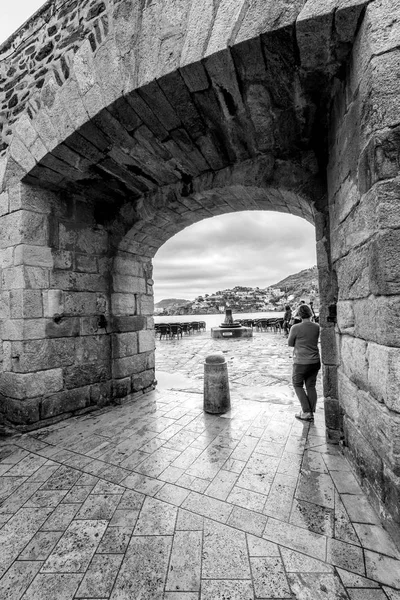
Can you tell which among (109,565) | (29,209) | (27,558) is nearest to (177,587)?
(109,565)

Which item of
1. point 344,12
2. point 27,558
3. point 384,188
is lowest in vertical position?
point 27,558

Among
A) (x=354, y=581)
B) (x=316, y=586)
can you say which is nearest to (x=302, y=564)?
(x=316, y=586)

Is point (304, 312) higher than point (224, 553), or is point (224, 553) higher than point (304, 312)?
point (304, 312)

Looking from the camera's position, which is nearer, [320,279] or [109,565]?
[109,565]

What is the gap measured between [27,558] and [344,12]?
12.1 ft

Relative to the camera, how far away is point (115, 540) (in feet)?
5.41

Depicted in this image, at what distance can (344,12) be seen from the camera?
5.31 feet

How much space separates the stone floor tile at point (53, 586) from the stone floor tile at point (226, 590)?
26.1 inches

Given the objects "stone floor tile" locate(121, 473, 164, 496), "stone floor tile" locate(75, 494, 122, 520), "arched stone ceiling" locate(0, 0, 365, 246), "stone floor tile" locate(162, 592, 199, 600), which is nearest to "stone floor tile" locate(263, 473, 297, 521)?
"stone floor tile" locate(162, 592, 199, 600)

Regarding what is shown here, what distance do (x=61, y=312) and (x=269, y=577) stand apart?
344cm

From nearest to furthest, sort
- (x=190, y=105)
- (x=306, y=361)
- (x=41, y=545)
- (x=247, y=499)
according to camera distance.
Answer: (x=41, y=545) → (x=247, y=499) → (x=190, y=105) → (x=306, y=361)

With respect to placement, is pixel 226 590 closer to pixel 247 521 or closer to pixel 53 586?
pixel 247 521

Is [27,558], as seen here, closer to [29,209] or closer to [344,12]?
[29,209]

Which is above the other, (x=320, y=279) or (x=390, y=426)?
(x=320, y=279)
